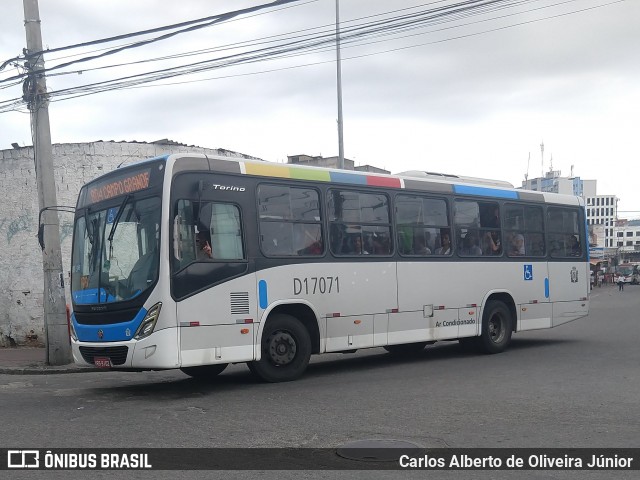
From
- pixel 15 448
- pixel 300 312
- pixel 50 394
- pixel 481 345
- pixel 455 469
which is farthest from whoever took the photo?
pixel 481 345

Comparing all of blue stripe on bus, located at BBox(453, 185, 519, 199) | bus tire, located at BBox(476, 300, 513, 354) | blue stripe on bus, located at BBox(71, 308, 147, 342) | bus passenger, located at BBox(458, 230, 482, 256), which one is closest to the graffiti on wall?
blue stripe on bus, located at BBox(71, 308, 147, 342)

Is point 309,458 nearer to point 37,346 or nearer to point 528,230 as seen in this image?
point 528,230

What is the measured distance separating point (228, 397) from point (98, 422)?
84.7 inches

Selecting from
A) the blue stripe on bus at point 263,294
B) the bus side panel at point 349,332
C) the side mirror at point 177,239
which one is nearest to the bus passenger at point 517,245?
the bus side panel at point 349,332

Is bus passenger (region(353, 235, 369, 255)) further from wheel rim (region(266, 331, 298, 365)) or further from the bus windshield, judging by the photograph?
the bus windshield

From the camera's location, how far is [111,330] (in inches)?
398

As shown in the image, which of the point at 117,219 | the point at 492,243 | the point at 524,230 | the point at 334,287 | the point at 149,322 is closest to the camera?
the point at 149,322

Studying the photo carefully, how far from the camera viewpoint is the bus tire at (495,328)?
14672 millimetres

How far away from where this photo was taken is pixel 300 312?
1148 centimetres

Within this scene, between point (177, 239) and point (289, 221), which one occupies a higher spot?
point (289, 221)

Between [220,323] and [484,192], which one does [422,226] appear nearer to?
[484,192]

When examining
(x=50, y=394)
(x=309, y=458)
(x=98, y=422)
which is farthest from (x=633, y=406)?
(x=50, y=394)

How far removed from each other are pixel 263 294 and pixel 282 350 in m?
0.97

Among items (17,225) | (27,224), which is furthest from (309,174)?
(17,225)
